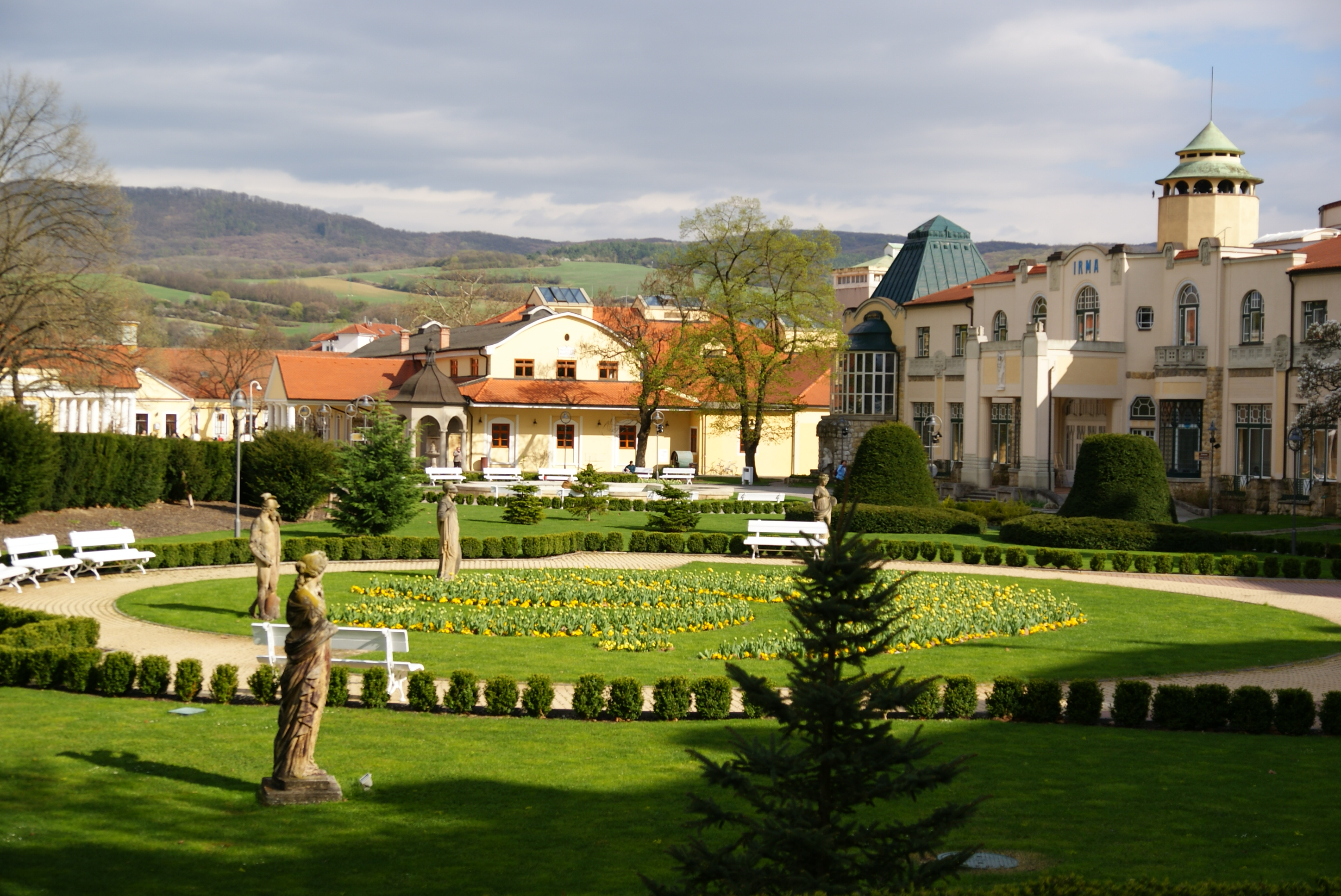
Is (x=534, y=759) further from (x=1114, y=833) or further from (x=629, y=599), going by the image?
(x=629, y=599)

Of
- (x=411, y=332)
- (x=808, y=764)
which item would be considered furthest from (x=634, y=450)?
(x=808, y=764)

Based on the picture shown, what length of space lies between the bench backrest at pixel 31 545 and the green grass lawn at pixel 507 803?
875 cm

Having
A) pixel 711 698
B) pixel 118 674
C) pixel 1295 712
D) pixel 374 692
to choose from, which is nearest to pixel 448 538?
pixel 118 674

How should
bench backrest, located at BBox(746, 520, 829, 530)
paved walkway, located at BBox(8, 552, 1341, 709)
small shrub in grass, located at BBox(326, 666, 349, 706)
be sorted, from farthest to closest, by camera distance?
bench backrest, located at BBox(746, 520, 829, 530)
paved walkway, located at BBox(8, 552, 1341, 709)
small shrub in grass, located at BBox(326, 666, 349, 706)

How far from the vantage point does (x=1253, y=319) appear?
41.4m

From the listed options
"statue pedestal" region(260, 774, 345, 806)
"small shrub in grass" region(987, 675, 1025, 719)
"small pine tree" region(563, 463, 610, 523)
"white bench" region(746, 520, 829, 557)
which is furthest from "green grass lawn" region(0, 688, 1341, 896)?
"small pine tree" region(563, 463, 610, 523)

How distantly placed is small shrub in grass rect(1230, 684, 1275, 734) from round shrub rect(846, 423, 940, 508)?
19.6 metres

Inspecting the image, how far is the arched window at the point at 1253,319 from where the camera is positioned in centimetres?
4112

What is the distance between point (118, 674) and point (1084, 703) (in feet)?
32.9

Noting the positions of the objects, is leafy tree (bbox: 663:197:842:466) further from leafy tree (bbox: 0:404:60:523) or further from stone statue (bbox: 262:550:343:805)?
stone statue (bbox: 262:550:343:805)

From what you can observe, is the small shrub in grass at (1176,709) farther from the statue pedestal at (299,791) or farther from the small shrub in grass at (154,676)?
the small shrub in grass at (154,676)

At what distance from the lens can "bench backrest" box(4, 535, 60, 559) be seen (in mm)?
19766

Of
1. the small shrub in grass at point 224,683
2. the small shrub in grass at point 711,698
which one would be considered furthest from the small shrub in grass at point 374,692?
the small shrub in grass at point 711,698

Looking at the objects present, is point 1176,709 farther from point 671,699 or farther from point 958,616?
point 958,616
